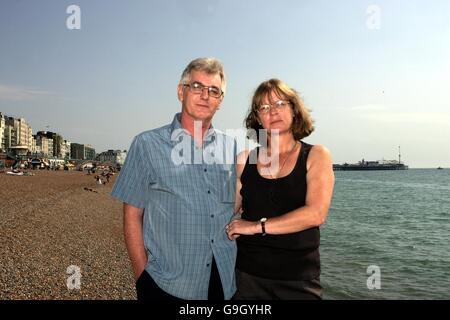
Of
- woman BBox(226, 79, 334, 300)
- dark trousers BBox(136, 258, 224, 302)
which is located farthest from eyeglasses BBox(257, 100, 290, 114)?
dark trousers BBox(136, 258, 224, 302)

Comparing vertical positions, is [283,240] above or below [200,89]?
below

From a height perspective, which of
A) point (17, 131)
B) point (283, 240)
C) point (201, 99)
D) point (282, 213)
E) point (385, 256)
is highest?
point (17, 131)

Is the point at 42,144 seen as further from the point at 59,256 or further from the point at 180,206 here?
the point at 180,206

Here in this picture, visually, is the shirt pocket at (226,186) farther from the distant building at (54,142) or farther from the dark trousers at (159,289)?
the distant building at (54,142)

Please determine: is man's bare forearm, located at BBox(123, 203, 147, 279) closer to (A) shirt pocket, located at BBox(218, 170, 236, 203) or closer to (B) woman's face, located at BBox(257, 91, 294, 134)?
(A) shirt pocket, located at BBox(218, 170, 236, 203)

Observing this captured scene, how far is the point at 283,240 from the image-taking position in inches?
125

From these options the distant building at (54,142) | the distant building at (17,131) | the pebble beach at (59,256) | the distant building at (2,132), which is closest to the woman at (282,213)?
the pebble beach at (59,256)

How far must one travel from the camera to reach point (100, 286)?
37.3ft

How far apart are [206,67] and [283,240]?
63.4 inches

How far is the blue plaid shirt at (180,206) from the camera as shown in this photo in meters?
3.13

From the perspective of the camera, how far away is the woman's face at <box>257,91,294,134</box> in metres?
3.35

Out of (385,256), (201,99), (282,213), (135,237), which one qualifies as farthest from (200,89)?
(385,256)

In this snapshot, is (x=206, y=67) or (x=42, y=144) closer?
(x=206, y=67)
